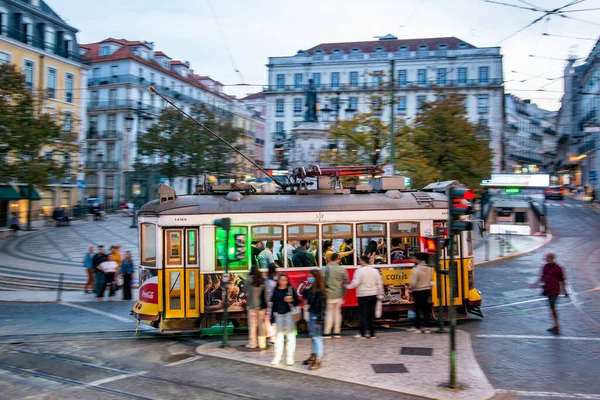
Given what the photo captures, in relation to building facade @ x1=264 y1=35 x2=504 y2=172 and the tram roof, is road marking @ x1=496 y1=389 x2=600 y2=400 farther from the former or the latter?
building facade @ x1=264 y1=35 x2=504 y2=172

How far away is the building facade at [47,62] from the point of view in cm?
4209

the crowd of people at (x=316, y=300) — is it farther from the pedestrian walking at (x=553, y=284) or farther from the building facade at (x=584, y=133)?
the building facade at (x=584, y=133)

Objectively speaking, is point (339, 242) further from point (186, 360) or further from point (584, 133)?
point (584, 133)

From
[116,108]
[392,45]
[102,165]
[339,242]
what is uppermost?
[392,45]

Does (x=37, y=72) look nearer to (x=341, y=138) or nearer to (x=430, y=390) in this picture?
(x=341, y=138)

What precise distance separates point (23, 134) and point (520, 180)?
32.0 metres

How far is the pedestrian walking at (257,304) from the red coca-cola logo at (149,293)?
87.4 inches

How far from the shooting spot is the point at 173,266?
39.9ft

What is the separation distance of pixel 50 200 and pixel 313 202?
40.2 m

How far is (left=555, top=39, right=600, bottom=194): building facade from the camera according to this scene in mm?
60787

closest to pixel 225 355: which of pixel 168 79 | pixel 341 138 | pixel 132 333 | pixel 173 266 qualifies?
pixel 173 266

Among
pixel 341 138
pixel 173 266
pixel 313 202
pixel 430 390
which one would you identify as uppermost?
pixel 341 138

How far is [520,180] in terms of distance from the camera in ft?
136

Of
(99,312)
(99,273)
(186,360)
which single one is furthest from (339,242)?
(99,273)
